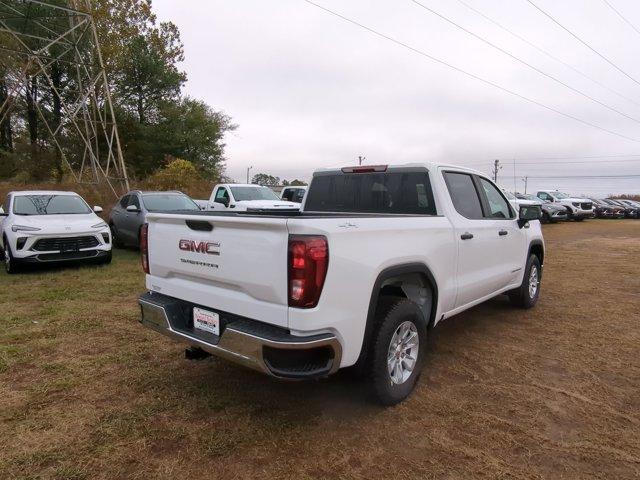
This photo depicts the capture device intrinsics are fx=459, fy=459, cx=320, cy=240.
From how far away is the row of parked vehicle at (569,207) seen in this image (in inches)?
934

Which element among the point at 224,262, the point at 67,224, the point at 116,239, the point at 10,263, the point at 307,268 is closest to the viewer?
the point at 307,268

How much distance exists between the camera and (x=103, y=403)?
3393 mm

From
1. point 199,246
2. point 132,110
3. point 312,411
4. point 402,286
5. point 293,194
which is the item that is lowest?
point 312,411

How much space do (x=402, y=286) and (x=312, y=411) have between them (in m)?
1.17

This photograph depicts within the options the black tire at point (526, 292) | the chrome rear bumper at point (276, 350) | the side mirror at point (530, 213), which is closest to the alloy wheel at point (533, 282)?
the black tire at point (526, 292)

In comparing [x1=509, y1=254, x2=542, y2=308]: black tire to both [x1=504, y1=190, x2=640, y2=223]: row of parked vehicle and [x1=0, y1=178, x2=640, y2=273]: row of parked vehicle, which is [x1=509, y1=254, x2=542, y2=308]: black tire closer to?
[x1=0, y1=178, x2=640, y2=273]: row of parked vehicle

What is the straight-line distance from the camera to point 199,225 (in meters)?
3.19

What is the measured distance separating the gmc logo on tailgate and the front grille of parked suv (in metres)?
6.09

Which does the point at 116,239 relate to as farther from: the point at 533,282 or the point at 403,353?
the point at 403,353

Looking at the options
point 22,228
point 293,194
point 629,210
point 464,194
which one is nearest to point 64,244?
point 22,228

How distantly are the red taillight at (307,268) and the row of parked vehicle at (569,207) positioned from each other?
19.8m

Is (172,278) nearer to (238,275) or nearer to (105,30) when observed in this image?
(238,275)

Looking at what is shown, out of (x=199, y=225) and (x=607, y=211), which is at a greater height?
(x=199, y=225)

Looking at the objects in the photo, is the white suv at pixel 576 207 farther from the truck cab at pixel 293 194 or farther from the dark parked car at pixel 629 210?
the truck cab at pixel 293 194
